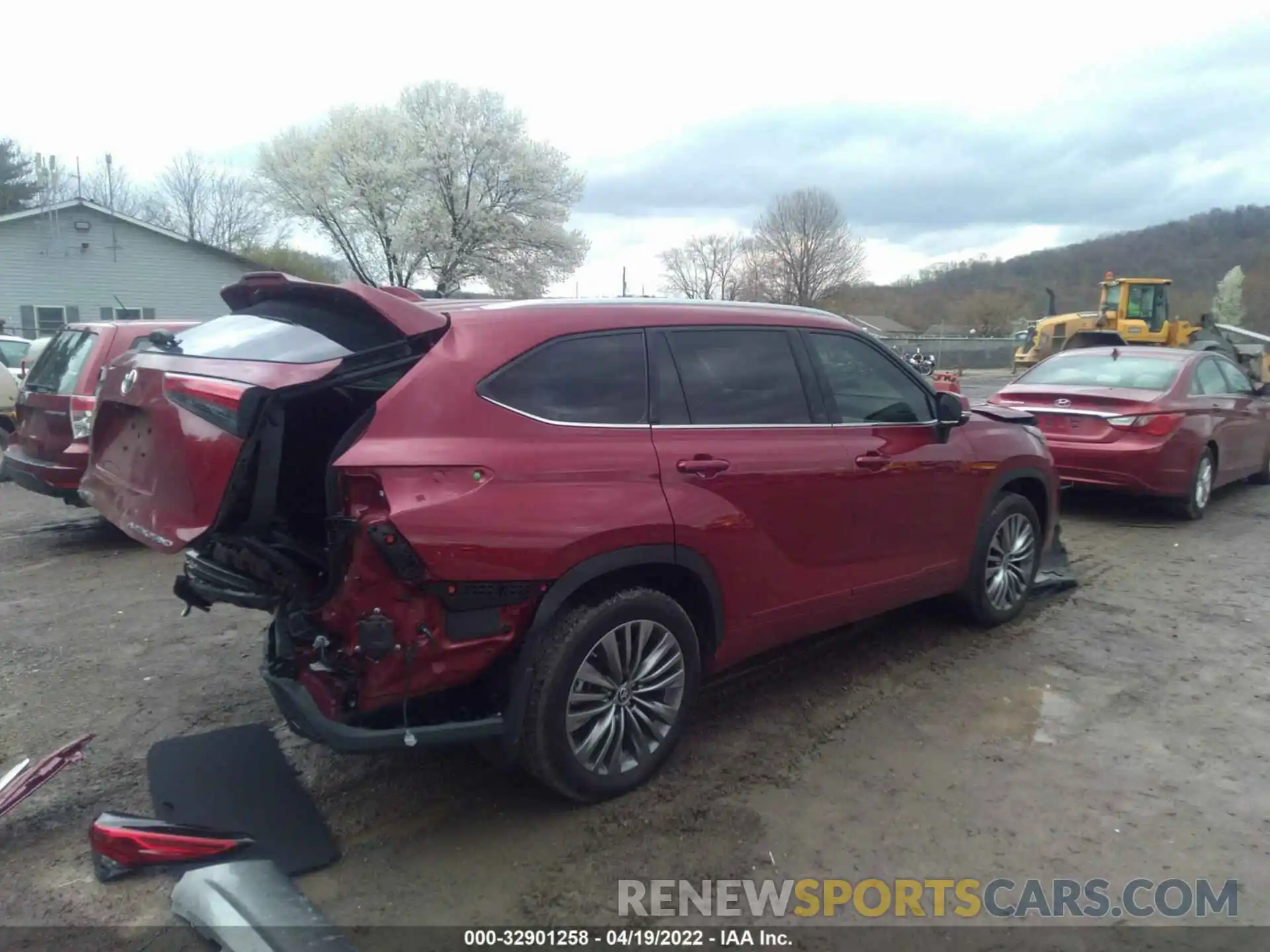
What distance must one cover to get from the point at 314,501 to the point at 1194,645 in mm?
4733

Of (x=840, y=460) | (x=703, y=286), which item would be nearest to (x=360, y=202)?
(x=703, y=286)

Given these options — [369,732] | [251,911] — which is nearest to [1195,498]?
[369,732]

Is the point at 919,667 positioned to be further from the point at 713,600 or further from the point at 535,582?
the point at 535,582

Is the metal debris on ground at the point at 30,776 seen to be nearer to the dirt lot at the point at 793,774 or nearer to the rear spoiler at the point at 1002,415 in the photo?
the dirt lot at the point at 793,774

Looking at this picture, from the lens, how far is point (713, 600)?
3719mm

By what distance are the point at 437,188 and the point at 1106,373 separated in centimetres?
3288

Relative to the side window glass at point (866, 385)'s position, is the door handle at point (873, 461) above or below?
below

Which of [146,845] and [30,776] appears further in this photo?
[30,776]

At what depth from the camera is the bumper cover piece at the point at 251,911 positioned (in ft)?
8.46

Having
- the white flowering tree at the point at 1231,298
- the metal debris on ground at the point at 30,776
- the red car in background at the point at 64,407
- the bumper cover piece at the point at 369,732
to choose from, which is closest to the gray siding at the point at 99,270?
the red car in background at the point at 64,407

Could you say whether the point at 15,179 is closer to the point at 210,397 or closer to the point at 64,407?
the point at 64,407

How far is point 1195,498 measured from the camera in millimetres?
8359

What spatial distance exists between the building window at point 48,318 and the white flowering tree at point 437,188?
1256 cm

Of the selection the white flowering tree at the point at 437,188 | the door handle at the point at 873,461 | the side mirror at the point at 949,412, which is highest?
the white flowering tree at the point at 437,188
